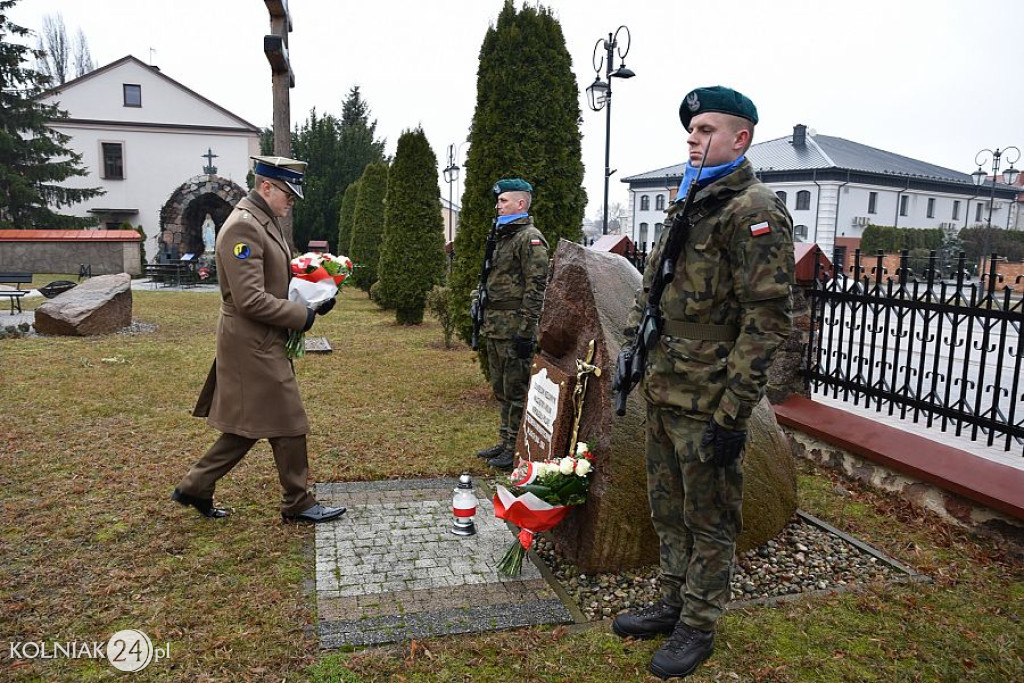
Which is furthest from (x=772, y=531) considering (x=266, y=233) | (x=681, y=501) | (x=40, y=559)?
(x=40, y=559)

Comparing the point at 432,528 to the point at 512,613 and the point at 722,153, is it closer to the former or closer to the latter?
the point at 512,613

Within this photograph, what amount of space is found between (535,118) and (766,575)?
531cm

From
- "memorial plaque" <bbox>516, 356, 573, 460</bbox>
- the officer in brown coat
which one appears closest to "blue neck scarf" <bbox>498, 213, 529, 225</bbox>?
"memorial plaque" <bbox>516, 356, 573, 460</bbox>

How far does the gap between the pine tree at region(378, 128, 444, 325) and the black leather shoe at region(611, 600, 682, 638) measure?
11675 mm

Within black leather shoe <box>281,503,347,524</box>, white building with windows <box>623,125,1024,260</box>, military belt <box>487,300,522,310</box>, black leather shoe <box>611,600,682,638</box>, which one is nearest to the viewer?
black leather shoe <box>611,600,682,638</box>

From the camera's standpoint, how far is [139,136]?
1448 inches

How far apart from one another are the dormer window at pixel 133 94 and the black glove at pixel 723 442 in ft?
134

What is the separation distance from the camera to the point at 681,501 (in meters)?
3.10

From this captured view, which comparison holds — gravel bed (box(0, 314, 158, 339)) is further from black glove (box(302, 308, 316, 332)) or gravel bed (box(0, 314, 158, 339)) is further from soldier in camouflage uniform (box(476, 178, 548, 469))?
black glove (box(302, 308, 316, 332))

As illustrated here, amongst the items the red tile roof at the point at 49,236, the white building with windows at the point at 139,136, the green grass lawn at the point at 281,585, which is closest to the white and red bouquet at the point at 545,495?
the green grass lawn at the point at 281,585

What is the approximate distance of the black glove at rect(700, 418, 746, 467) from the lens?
8.83ft

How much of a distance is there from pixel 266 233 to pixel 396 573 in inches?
78.3

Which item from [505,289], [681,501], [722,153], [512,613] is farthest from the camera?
[505,289]

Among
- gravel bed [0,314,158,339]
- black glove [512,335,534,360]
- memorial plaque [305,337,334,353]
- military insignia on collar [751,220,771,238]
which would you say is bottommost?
memorial plaque [305,337,334,353]
